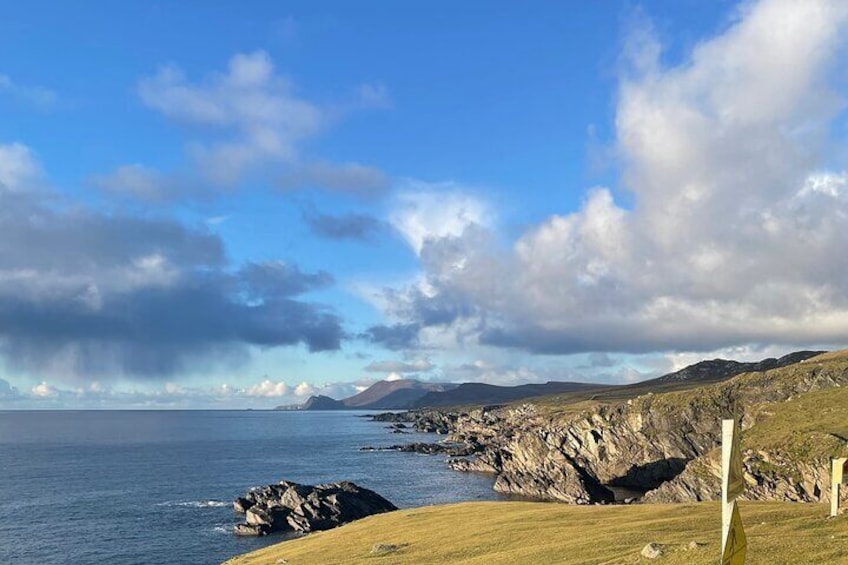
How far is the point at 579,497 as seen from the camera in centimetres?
13938

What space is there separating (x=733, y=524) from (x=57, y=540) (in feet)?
397

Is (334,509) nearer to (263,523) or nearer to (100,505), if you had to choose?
(263,523)

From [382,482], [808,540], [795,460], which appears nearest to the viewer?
[808,540]

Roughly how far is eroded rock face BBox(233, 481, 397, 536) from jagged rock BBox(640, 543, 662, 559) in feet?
275

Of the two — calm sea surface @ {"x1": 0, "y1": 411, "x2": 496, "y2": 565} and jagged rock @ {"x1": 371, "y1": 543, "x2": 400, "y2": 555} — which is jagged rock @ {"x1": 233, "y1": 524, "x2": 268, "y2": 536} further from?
jagged rock @ {"x1": 371, "y1": 543, "x2": 400, "y2": 555}

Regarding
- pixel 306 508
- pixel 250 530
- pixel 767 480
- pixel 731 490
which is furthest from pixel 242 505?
pixel 731 490

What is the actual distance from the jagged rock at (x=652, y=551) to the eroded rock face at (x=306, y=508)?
83762 mm

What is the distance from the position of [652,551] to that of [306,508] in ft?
292

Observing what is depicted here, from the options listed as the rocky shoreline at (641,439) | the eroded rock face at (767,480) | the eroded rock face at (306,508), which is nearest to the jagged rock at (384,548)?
the eroded rock face at (767,480)

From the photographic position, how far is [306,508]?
114 m

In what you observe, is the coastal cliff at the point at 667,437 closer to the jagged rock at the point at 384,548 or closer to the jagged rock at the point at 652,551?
the jagged rock at the point at 384,548

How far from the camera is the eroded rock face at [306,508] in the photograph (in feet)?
364

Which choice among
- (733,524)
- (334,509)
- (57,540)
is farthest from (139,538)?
(733,524)

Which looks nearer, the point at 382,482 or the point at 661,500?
the point at 661,500
